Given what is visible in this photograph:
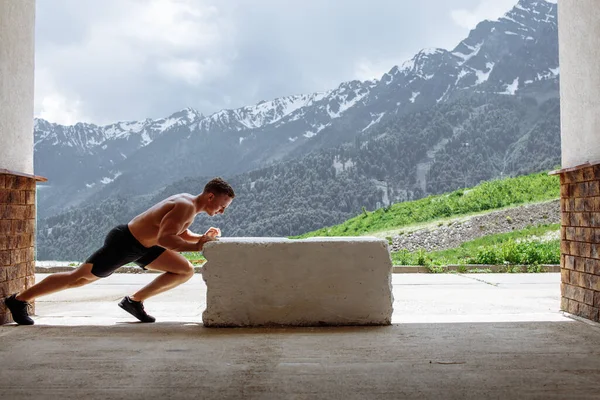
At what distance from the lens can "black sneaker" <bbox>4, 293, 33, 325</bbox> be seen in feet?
15.0

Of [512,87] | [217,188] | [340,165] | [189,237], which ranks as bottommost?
[189,237]

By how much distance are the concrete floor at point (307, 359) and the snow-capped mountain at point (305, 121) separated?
7811 cm

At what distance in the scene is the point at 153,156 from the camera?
374ft

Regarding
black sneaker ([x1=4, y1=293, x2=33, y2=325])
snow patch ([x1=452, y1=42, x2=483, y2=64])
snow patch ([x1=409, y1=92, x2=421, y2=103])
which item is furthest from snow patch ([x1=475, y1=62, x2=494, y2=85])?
black sneaker ([x1=4, y1=293, x2=33, y2=325])

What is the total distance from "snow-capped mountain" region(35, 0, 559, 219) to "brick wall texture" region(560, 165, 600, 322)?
7728cm

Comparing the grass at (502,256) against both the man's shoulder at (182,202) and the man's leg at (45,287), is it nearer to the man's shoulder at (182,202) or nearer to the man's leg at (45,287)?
the man's shoulder at (182,202)

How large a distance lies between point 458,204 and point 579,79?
1570 centimetres

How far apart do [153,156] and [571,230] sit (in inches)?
→ 4471

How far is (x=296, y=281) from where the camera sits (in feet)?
14.4

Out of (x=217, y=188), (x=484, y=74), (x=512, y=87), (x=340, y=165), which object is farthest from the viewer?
(x=484, y=74)

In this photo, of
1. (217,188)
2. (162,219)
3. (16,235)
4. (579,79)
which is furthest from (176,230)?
(579,79)

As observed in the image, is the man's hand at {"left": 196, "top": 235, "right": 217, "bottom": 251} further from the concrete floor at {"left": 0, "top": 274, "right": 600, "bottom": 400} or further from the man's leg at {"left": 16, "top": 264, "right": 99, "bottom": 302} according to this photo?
the man's leg at {"left": 16, "top": 264, "right": 99, "bottom": 302}

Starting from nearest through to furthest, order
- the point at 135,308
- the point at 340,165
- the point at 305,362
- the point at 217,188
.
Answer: the point at 305,362
the point at 217,188
the point at 135,308
the point at 340,165

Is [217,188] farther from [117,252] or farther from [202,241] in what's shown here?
[117,252]
